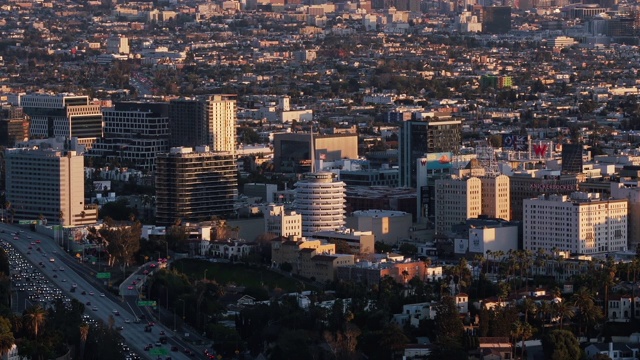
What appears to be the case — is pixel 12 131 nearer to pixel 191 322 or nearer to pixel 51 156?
pixel 51 156

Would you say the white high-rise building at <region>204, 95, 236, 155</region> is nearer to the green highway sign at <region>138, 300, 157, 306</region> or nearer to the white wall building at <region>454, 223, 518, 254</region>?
the white wall building at <region>454, 223, 518, 254</region>

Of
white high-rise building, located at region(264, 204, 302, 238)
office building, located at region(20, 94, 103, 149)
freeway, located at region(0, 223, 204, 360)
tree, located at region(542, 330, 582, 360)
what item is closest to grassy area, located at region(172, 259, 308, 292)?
freeway, located at region(0, 223, 204, 360)

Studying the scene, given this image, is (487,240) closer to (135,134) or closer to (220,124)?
(220,124)

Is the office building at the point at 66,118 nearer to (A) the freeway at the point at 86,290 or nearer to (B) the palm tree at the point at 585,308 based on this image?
(A) the freeway at the point at 86,290

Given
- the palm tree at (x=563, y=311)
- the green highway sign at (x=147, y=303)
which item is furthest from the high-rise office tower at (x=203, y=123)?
the palm tree at (x=563, y=311)

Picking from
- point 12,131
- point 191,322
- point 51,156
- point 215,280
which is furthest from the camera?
point 12,131

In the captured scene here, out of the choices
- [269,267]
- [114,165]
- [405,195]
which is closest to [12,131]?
[114,165]
